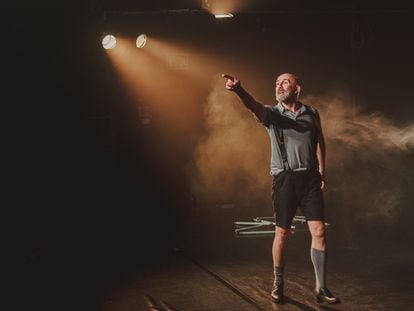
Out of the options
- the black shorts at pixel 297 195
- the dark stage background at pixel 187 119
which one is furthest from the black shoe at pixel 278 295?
the dark stage background at pixel 187 119

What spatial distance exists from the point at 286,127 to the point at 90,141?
7308 mm

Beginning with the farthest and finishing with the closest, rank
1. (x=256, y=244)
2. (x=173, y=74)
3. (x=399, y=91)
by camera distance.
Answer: (x=173, y=74) → (x=399, y=91) → (x=256, y=244)

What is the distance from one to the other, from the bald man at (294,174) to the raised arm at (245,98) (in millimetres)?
17

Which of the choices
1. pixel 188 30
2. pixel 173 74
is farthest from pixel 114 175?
pixel 188 30

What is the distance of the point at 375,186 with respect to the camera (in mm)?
10812

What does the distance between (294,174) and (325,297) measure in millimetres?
1325

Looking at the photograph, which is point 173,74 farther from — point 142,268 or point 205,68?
point 142,268

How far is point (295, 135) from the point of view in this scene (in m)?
5.36

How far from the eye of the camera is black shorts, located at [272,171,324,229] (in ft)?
17.5

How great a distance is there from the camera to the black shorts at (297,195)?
534 centimetres

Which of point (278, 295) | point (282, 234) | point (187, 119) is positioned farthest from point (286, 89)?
point (187, 119)

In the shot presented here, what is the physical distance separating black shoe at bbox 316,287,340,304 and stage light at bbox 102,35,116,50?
7.63 metres

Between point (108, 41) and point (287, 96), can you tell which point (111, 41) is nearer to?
point (108, 41)

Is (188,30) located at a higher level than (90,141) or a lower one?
higher
